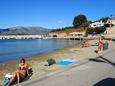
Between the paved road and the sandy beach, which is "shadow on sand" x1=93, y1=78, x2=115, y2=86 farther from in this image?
the sandy beach

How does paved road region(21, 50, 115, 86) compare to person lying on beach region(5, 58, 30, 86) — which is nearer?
paved road region(21, 50, 115, 86)

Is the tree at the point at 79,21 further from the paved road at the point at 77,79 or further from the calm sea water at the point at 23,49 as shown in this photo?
the paved road at the point at 77,79

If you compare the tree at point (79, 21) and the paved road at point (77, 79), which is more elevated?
the tree at point (79, 21)

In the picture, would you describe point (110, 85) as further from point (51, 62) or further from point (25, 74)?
point (51, 62)

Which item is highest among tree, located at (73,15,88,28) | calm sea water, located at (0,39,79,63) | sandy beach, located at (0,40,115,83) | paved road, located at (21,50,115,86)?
tree, located at (73,15,88,28)

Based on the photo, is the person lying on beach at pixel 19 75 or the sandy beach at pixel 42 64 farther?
the sandy beach at pixel 42 64

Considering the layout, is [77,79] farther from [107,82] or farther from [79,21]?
[79,21]

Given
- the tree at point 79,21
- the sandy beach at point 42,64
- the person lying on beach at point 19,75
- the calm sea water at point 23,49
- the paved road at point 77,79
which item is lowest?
the calm sea water at point 23,49

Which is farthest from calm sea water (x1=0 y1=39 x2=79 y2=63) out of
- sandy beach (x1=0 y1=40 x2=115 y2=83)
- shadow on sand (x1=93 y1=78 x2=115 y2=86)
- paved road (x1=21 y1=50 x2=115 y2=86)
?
shadow on sand (x1=93 y1=78 x2=115 y2=86)

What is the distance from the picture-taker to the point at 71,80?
11.7 m

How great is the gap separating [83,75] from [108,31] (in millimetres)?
98797

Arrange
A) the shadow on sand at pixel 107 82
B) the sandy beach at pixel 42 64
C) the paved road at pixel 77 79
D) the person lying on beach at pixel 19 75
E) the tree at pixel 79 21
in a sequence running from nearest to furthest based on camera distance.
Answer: the shadow on sand at pixel 107 82, the paved road at pixel 77 79, the person lying on beach at pixel 19 75, the sandy beach at pixel 42 64, the tree at pixel 79 21

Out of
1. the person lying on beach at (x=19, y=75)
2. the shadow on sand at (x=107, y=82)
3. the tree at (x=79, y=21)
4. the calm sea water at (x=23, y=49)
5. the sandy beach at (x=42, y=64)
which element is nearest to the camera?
the shadow on sand at (x=107, y=82)

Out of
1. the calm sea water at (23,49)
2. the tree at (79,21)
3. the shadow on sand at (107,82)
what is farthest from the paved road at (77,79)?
the tree at (79,21)
